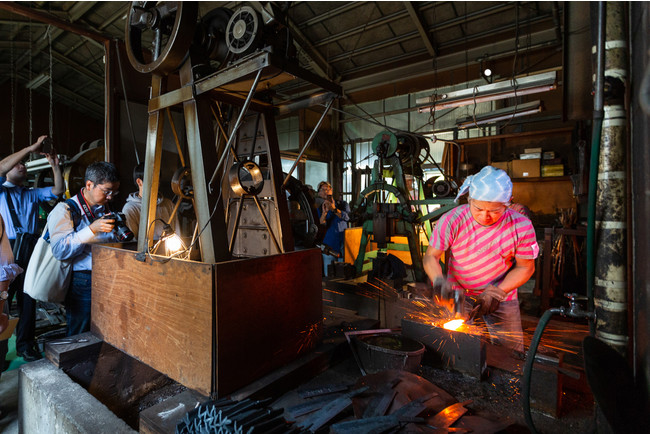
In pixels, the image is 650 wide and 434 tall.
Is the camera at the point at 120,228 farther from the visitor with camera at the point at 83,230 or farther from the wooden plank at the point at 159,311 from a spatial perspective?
the wooden plank at the point at 159,311

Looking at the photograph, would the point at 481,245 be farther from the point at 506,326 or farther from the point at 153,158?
the point at 153,158

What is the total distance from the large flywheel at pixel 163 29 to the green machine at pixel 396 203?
355 cm

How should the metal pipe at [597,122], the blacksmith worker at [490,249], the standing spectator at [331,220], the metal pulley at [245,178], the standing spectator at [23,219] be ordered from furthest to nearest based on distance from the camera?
1. the standing spectator at [331,220]
2. the standing spectator at [23,219]
3. the blacksmith worker at [490,249]
4. the metal pulley at [245,178]
5. the metal pipe at [597,122]

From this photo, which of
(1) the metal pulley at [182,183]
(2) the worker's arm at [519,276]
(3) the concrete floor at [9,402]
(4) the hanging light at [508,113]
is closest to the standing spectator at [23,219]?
(3) the concrete floor at [9,402]

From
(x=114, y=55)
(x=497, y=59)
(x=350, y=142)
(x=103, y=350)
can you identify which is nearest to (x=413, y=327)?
(x=103, y=350)

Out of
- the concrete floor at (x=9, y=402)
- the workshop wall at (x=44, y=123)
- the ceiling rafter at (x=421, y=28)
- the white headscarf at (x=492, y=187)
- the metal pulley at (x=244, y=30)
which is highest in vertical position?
the ceiling rafter at (x=421, y=28)

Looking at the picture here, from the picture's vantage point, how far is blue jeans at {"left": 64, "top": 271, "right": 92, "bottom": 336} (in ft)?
9.85

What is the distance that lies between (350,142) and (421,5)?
5.07m

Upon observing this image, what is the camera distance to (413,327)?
229 cm

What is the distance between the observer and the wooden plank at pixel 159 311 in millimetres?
1672

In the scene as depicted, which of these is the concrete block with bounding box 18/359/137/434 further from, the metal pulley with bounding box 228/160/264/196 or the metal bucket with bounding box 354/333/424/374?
the metal pulley with bounding box 228/160/264/196

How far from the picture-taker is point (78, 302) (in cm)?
305

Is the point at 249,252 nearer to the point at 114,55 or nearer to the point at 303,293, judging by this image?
the point at 303,293

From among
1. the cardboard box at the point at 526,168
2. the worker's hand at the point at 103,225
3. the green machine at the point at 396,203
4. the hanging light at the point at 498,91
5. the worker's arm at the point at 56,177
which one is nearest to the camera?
the worker's hand at the point at 103,225
